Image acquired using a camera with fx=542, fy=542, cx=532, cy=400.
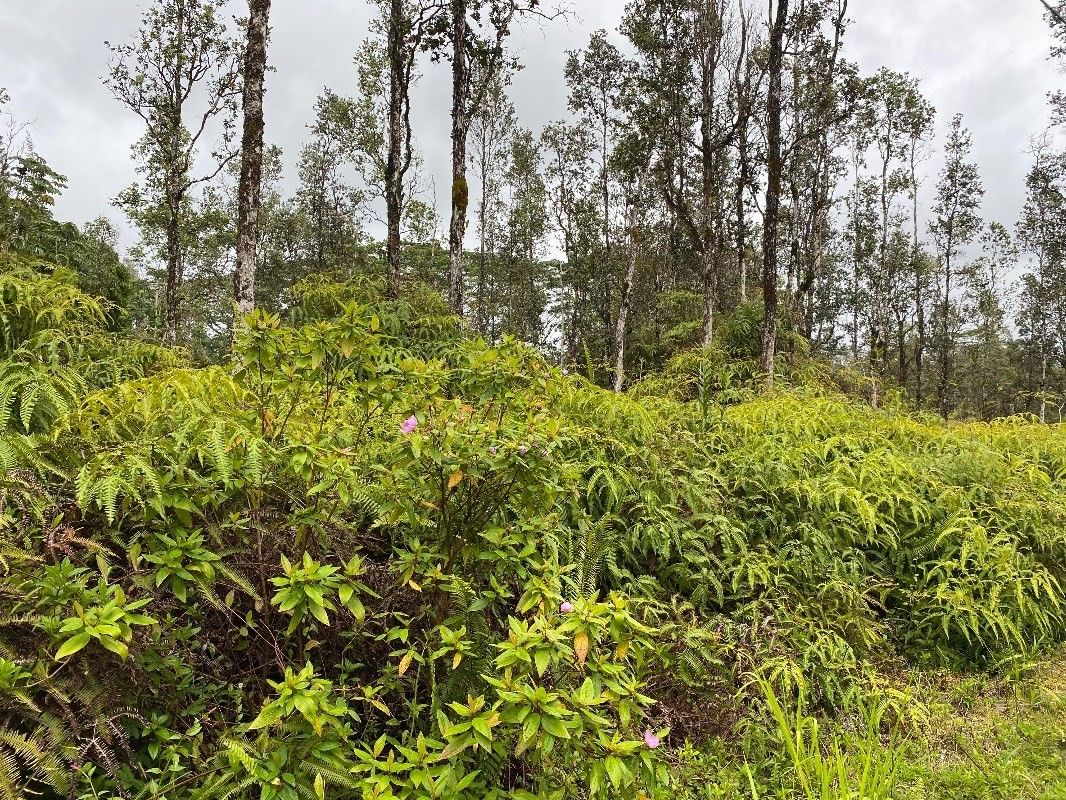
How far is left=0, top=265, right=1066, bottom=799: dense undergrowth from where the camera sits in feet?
5.16

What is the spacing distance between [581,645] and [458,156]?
952cm

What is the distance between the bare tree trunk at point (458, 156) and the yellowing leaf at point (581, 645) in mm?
8052

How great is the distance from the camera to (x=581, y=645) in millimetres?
1541

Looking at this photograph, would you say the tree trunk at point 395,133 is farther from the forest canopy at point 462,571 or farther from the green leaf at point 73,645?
the green leaf at point 73,645

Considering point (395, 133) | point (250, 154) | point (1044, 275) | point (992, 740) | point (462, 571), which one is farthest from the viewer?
point (1044, 275)

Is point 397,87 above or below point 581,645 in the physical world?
above

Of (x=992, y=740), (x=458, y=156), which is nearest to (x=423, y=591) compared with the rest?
(x=992, y=740)

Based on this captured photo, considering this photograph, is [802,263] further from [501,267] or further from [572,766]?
[572,766]

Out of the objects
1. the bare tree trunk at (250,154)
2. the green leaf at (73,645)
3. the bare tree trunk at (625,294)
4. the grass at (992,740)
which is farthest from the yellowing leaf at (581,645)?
the bare tree trunk at (625,294)

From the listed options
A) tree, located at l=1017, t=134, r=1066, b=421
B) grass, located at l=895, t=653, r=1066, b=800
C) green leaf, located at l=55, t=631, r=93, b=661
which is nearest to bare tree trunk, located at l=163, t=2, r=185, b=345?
green leaf, located at l=55, t=631, r=93, b=661

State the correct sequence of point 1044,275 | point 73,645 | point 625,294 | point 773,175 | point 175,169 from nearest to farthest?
point 73,645 < point 773,175 < point 175,169 < point 625,294 < point 1044,275

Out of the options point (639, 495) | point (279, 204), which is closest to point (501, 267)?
point (279, 204)

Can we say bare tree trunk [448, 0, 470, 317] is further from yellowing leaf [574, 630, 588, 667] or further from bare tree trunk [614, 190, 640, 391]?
yellowing leaf [574, 630, 588, 667]

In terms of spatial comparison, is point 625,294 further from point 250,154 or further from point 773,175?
point 250,154
